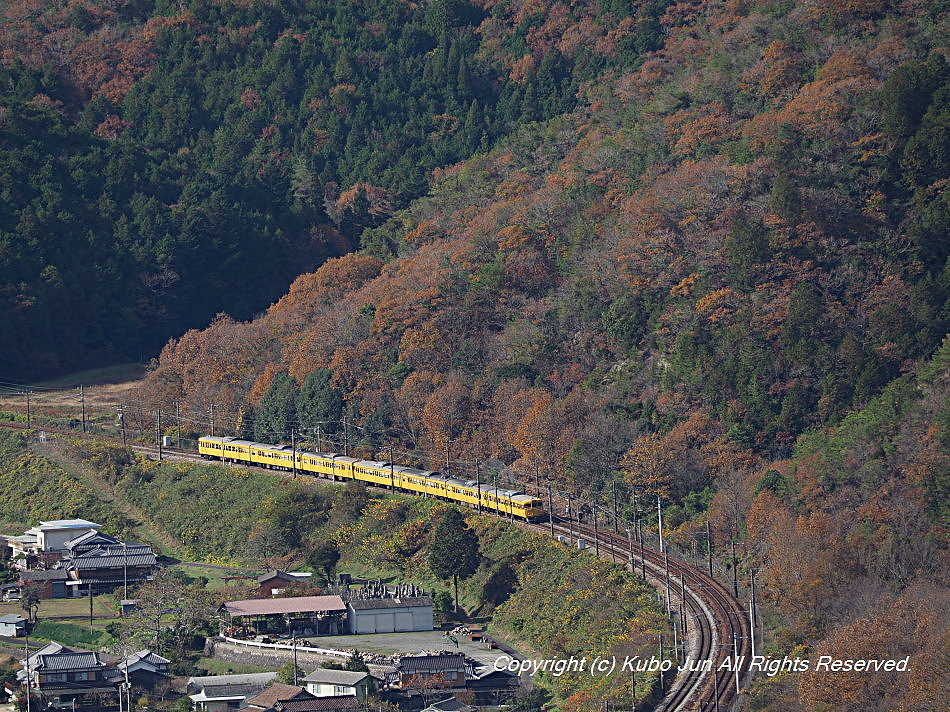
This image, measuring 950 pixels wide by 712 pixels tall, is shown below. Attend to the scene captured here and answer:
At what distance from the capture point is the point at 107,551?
75000mm

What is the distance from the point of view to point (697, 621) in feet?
191

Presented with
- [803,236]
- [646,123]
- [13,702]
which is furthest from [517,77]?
[13,702]

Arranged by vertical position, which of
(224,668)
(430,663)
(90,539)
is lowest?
(430,663)

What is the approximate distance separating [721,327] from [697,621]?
22.9 m

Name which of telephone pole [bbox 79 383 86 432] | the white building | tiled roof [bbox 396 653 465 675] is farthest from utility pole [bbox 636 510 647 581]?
telephone pole [bbox 79 383 86 432]

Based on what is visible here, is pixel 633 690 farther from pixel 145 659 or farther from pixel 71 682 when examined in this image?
pixel 71 682

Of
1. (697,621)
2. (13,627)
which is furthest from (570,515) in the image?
(13,627)

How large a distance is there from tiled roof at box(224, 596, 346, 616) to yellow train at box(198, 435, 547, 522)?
9.00 m

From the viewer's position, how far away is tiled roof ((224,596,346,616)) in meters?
65.3

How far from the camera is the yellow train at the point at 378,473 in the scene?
72231 millimetres

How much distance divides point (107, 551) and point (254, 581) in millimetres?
6971

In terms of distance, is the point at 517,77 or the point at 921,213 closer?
the point at 921,213

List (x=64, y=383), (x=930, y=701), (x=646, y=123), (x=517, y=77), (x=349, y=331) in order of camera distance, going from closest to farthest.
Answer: (x=930, y=701) < (x=349, y=331) < (x=646, y=123) < (x=64, y=383) < (x=517, y=77)

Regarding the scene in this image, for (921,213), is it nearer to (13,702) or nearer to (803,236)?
(803,236)
